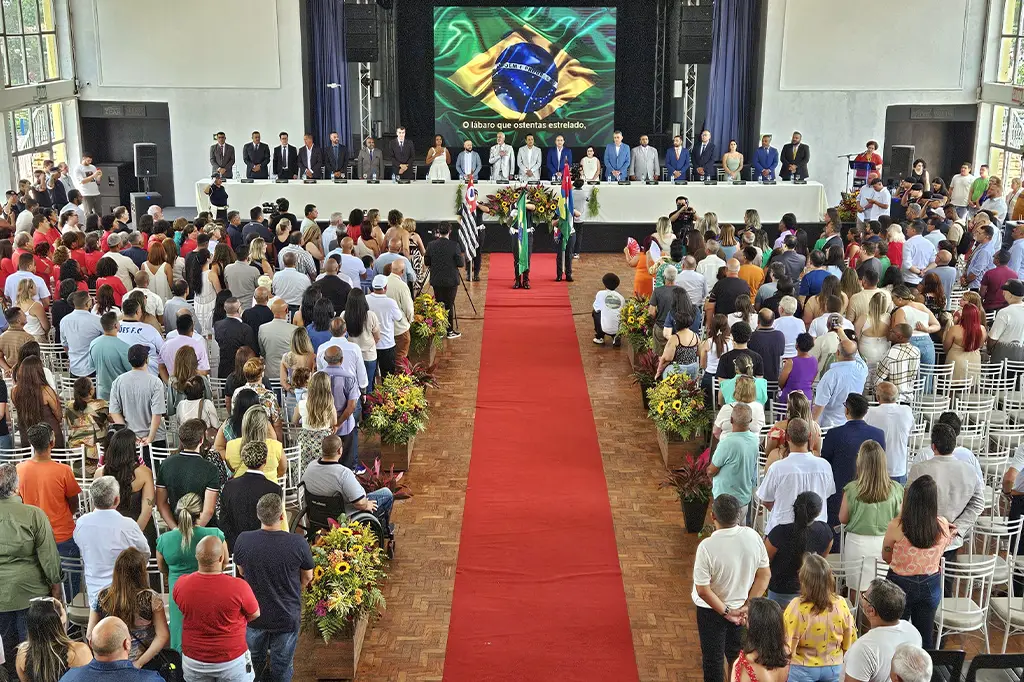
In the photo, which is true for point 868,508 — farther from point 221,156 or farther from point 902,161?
point 221,156

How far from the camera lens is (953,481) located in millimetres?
6188

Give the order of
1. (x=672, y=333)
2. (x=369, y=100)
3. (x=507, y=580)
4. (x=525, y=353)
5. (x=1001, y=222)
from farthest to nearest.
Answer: (x=369, y=100) < (x=1001, y=222) < (x=525, y=353) < (x=672, y=333) < (x=507, y=580)

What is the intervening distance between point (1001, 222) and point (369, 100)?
11130mm

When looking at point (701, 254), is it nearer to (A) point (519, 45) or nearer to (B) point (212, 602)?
(B) point (212, 602)

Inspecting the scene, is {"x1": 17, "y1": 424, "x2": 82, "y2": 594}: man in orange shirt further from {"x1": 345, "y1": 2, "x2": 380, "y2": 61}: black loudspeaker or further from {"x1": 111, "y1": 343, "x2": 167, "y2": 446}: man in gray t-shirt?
{"x1": 345, "y1": 2, "x2": 380, "y2": 61}: black loudspeaker

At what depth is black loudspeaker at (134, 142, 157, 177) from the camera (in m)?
19.9

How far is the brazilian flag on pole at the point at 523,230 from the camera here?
15328 mm

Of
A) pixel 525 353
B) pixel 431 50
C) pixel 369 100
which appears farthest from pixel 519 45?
pixel 525 353

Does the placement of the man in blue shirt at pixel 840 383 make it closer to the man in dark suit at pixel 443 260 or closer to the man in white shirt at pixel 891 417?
the man in white shirt at pixel 891 417

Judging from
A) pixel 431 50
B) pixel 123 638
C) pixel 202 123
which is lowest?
pixel 123 638

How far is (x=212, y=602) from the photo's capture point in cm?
489

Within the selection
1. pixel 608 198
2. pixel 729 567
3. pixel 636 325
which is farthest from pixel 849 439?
pixel 608 198

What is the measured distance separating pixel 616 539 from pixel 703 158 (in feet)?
40.2

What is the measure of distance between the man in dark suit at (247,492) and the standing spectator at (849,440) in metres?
3.30
